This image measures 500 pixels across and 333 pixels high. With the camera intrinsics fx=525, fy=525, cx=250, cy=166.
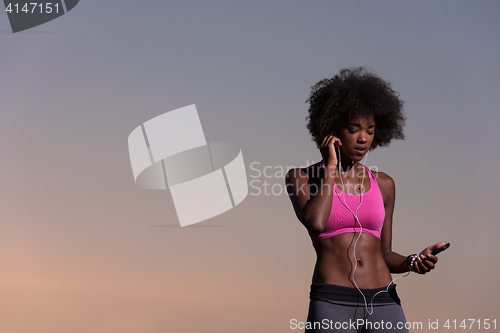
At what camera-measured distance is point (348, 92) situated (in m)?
2.91

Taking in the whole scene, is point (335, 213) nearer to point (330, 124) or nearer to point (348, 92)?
point (330, 124)

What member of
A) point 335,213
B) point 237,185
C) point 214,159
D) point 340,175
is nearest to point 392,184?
point 340,175

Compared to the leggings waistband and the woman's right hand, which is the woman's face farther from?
the leggings waistband

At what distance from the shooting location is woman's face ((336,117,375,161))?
2688mm

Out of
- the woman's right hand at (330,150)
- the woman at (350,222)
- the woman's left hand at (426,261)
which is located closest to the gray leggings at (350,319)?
the woman at (350,222)

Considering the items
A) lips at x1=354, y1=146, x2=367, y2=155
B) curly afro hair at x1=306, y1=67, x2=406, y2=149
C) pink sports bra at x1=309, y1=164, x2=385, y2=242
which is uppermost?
curly afro hair at x1=306, y1=67, x2=406, y2=149

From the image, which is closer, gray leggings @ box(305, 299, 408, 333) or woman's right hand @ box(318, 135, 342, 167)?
gray leggings @ box(305, 299, 408, 333)

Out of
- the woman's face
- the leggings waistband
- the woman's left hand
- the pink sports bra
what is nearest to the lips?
the woman's face

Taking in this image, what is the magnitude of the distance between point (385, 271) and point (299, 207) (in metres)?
0.53

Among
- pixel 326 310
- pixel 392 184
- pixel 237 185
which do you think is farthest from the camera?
pixel 237 185

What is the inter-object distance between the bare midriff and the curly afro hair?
662 mm

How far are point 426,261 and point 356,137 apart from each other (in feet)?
2.30

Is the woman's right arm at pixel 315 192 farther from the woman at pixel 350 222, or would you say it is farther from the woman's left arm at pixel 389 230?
the woman's left arm at pixel 389 230

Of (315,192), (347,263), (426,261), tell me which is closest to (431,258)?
(426,261)
